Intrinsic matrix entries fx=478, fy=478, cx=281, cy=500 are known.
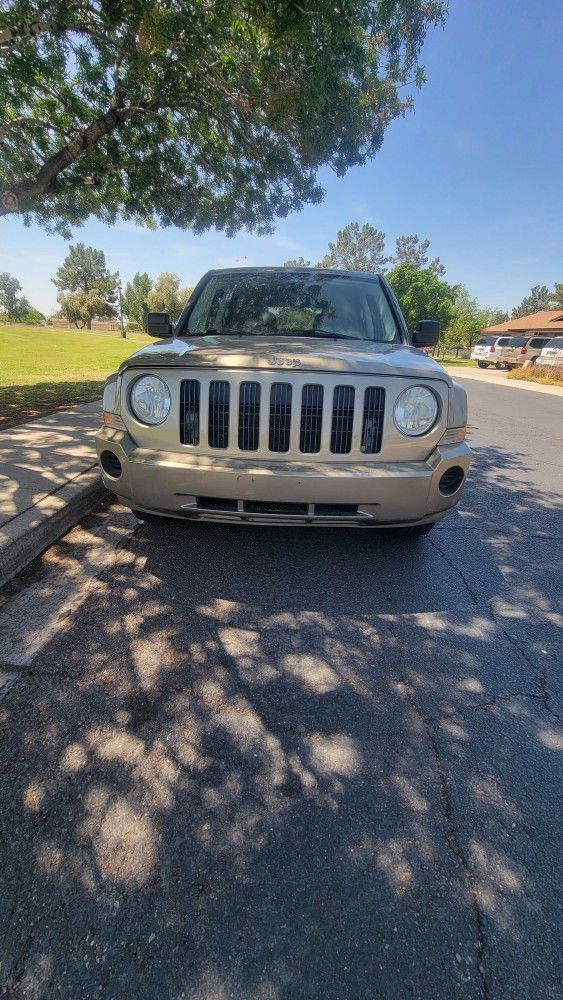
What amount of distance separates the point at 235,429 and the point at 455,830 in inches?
76.0

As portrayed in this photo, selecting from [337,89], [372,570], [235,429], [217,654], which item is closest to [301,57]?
[337,89]

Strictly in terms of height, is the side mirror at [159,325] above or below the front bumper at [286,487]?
above

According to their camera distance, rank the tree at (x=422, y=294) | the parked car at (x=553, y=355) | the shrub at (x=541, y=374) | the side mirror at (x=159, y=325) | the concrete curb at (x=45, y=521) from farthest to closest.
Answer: the tree at (x=422, y=294), the parked car at (x=553, y=355), the shrub at (x=541, y=374), the side mirror at (x=159, y=325), the concrete curb at (x=45, y=521)

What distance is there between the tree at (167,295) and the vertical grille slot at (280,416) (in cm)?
7499

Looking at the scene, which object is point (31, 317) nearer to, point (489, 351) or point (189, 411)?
point (489, 351)

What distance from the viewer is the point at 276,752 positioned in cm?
171

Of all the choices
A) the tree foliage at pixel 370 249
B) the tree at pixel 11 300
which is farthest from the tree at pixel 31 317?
the tree foliage at pixel 370 249

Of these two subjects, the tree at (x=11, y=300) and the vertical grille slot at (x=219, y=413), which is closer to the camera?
the vertical grille slot at (x=219, y=413)

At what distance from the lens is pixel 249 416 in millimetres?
2564

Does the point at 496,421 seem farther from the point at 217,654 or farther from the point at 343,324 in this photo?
the point at 217,654

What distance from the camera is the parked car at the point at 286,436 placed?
2.51 m

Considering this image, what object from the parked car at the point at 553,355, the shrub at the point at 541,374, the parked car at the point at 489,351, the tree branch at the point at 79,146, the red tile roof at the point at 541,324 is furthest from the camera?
the red tile roof at the point at 541,324

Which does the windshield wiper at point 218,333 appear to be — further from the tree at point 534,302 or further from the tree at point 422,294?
the tree at point 534,302

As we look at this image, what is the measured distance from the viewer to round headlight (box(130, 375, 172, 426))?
2639 mm
